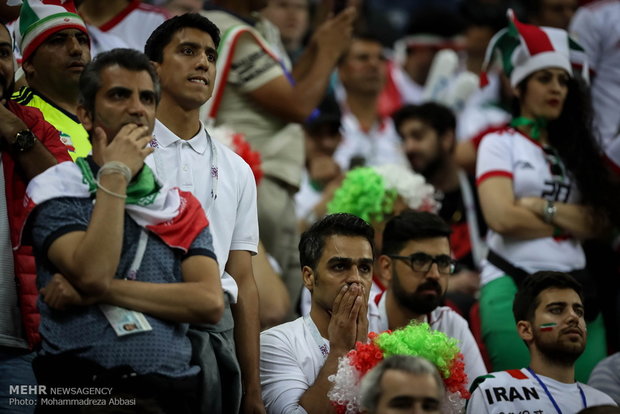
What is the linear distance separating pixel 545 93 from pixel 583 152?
1.43ft

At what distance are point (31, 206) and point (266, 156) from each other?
9.83 feet

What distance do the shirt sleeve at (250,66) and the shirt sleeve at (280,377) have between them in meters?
1.98

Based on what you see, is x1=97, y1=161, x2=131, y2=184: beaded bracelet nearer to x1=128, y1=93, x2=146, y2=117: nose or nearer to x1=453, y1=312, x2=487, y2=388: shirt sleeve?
x1=128, y1=93, x2=146, y2=117: nose

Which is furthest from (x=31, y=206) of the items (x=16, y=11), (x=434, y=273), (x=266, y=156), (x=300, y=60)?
(x=300, y=60)

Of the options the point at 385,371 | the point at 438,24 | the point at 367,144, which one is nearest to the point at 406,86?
the point at 438,24

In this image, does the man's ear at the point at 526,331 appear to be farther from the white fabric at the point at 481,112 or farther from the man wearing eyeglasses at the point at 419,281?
the white fabric at the point at 481,112

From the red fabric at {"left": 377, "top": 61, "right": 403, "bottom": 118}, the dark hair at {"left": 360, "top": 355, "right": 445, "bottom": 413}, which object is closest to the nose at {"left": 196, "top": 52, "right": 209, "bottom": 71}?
the dark hair at {"left": 360, "top": 355, "right": 445, "bottom": 413}

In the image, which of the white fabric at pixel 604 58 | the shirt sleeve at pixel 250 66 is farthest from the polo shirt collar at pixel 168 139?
the white fabric at pixel 604 58

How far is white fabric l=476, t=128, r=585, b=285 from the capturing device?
5.97 metres

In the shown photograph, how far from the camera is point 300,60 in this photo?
23.0ft

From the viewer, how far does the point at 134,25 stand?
19.1ft

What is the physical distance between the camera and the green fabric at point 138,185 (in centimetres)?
367

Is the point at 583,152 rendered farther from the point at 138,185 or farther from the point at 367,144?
the point at 138,185

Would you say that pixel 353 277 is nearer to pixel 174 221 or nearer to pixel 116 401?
pixel 174 221
